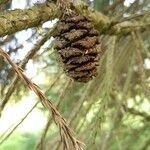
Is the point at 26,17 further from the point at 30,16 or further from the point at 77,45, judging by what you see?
the point at 77,45

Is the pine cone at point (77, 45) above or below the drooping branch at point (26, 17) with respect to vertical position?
below

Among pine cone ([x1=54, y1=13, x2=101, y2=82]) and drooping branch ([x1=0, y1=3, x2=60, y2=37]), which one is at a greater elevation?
drooping branch ([x1=0, y1=3, x2=60, y2=37])

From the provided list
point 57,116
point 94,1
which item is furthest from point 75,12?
point 94,1

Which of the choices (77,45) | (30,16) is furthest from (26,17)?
(77,45)

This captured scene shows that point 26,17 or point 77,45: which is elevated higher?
point 26,17

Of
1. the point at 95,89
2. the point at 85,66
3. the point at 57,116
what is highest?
the point at 57,116

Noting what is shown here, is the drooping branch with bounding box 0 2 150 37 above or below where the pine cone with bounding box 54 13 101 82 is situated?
above

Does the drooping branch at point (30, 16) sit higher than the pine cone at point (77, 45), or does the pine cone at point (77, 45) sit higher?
the drooping branch at point (30, 16)

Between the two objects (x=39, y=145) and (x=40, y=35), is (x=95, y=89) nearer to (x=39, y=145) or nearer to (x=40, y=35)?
(x=39, y=145)
